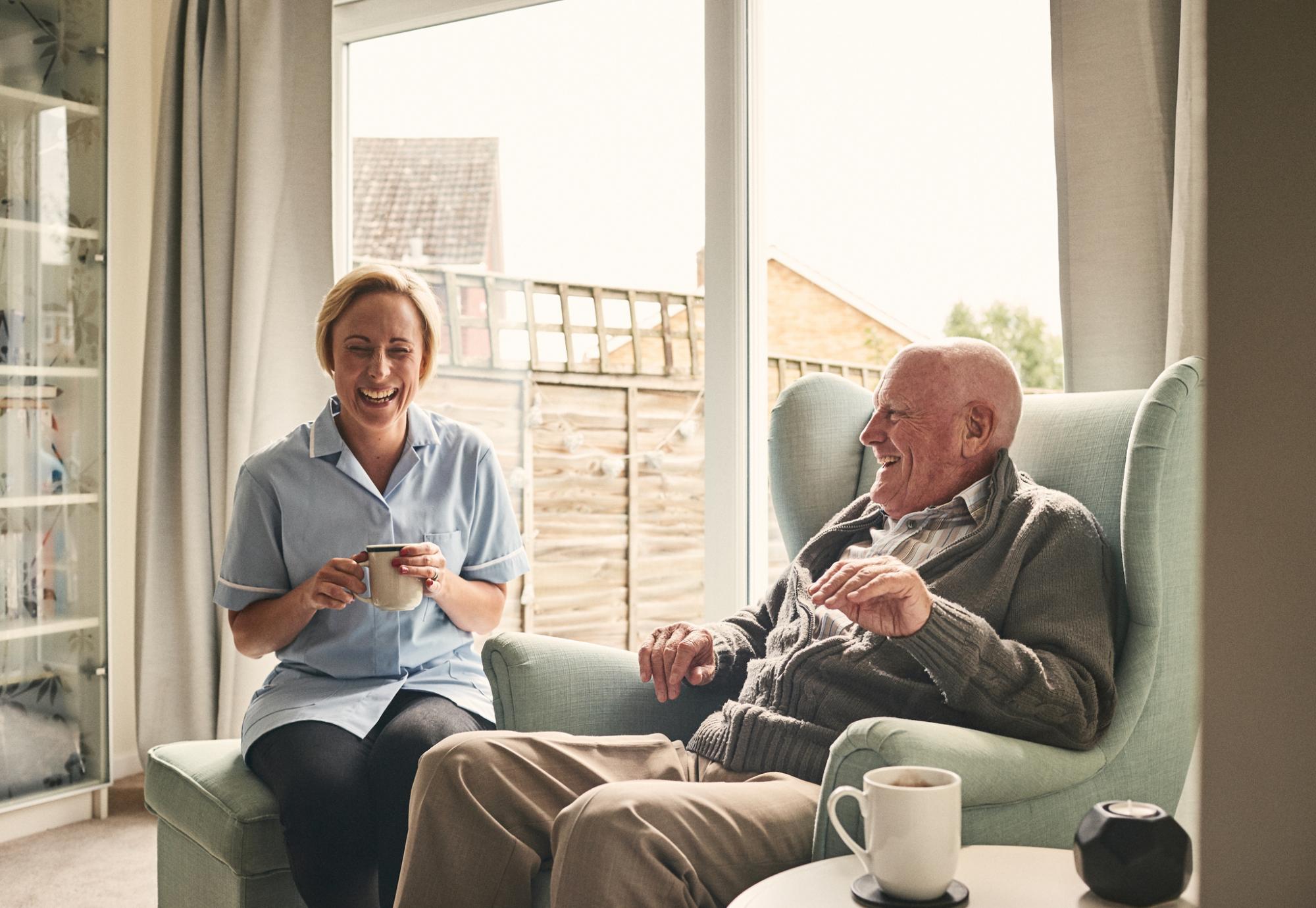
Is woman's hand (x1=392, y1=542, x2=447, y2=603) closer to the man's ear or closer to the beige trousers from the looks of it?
the beige trousers

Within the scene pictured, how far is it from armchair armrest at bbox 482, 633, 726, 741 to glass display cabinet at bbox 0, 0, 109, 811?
1.68m

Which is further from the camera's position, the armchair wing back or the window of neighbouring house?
the window of neighbouring house

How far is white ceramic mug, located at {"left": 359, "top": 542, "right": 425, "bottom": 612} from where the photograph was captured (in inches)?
69.1

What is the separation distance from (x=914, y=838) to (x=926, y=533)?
2.22 ft

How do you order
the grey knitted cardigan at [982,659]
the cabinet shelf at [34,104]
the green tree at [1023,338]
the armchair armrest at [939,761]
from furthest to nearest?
the cabinet shelf at [34,104], the green tree at [1023,338], the grey knitted cardigan at [982,659], the armchair armrest at [939,761]

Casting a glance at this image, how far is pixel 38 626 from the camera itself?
2.86 m

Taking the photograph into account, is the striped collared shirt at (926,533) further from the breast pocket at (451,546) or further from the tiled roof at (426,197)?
the tiled roof at (426,197)

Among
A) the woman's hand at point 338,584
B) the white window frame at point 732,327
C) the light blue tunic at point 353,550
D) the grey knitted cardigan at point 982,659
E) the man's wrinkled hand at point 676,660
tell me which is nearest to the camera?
the grey knitted cardigan at point 982,659

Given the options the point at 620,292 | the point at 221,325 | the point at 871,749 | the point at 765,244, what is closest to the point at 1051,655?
the point at 871,749

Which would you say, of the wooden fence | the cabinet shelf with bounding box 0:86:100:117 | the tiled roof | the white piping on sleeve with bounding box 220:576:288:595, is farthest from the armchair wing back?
the cabinet shelf with bounding box 0:86:100:117

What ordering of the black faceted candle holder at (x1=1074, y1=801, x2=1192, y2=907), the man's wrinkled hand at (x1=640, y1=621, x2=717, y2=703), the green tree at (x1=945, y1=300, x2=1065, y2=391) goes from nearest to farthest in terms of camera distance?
the black faceted candle holder at (x1=1074, y1=801, x2=1192, y2=907) < the man's wrinkled hand at (x1=640, y1=621, x2=717, y2=703) < the green tree at (x1=945, y1=300, x2=1065, y2=391)

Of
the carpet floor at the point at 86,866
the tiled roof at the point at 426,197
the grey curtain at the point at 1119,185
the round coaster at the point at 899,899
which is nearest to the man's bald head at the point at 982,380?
the grey curtain at the point at 1119,185

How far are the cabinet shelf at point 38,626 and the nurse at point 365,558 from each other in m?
1.17

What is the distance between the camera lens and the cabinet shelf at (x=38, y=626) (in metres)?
2.79
